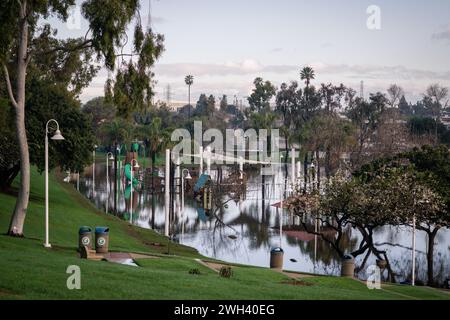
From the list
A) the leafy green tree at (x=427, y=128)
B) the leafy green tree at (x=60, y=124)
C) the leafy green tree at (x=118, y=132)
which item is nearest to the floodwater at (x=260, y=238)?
the leafy green tree at (x=60, y=124)

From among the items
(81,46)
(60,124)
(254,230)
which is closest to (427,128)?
(254,230)

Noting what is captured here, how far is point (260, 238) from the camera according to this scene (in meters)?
44.3

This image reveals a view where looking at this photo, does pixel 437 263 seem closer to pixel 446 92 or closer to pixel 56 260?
pixel 56 260

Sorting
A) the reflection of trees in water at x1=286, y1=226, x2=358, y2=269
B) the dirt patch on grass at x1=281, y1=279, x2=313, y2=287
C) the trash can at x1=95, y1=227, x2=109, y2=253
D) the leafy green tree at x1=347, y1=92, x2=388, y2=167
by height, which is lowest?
the reflection of trees in water at x1=286, y1=226, x2=358, y2=269

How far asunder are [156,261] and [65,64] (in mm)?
14596

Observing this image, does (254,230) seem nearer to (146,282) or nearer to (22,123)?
(22,123)

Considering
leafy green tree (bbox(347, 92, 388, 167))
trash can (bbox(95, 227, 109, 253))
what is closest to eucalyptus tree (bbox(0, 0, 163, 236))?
trash can (bbox(95, 227, 109, 253))

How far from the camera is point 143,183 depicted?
71938 mm

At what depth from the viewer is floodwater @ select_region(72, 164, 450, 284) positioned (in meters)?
36.4

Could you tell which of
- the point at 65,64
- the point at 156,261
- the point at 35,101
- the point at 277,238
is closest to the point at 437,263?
the point at 277,238

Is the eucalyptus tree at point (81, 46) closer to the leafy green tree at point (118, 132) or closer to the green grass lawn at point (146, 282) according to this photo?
the green grass lawn at point (146, 282)

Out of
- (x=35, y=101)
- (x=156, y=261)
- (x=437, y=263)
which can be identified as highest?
(x=35, y=101)

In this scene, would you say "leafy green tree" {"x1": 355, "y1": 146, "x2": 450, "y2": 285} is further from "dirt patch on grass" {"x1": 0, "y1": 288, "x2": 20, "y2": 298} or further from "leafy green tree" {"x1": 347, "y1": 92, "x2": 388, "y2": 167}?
"leafy green tree" {"x1": 347, "y1": 92, "x2": 388, "y2": 167}

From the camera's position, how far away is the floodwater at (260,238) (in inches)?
1433
